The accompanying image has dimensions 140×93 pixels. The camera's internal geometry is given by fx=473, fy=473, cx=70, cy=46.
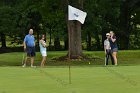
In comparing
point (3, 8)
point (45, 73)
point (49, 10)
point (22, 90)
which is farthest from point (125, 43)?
point (22, 90)

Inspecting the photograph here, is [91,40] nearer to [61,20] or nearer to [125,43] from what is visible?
[125,43]

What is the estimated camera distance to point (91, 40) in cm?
6488

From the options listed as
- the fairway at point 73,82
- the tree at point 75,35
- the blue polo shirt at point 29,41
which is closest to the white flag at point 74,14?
the blue polo shirt at point 29,41

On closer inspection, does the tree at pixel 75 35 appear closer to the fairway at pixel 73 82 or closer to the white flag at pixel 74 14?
the white flag at pixel 74 14

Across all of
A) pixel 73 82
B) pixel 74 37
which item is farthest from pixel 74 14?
pixel 73 82

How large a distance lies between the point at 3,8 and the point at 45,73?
121ft

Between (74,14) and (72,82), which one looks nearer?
(72,82)

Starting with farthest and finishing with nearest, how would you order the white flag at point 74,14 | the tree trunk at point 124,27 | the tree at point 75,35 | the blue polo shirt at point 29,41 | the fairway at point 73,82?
the tree trunk at point 124,27, the tree at point 75,35, the white flag at point 74,14, the blue polo shirt at point 29,41, the fairway at point 73,82

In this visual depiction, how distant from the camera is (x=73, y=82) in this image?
13.9 metres

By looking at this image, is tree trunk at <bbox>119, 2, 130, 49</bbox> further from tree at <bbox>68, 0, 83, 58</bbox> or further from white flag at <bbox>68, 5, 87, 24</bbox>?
white flag at <bbox>68, 5, 87, 24</bbox>

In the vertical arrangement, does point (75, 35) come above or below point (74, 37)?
above

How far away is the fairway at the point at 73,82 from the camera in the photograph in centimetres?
1239

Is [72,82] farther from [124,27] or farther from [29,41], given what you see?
[124,27]

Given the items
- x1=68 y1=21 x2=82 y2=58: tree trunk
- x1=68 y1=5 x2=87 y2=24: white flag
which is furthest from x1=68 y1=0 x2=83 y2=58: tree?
x1=68 y1=5 x2=87 y2=24: white flag
